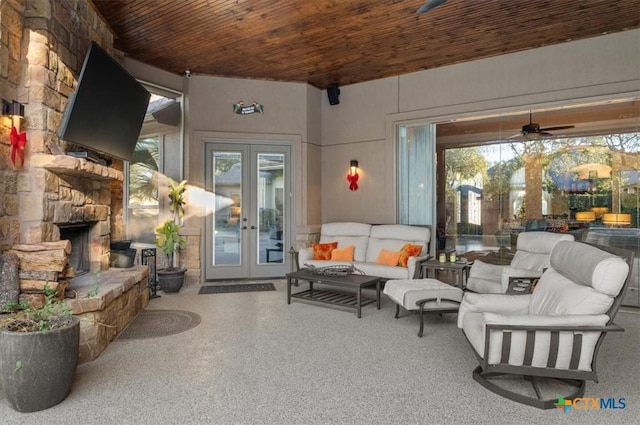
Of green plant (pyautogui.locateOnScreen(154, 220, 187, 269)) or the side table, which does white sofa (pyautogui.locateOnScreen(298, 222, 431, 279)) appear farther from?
green plant (pyautogui.locateOnScreen(154, 220, 187, 269))

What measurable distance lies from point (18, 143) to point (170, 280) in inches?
120

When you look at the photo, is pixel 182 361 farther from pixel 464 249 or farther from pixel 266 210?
pixel 464 249

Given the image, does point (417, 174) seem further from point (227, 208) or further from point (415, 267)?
point (227, 208)

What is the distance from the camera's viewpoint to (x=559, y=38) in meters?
5.23

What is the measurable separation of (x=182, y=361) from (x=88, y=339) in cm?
78

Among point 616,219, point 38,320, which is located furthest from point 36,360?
point 616,219

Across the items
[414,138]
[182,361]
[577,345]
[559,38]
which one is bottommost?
[182,361]

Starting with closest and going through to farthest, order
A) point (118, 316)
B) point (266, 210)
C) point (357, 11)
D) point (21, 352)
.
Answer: point (21, 352) < point (118, 316) < point (357, 11) < point (266, 210)

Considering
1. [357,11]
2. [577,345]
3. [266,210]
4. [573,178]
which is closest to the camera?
[577,345]

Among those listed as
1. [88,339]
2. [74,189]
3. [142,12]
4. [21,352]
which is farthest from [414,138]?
[21,352]

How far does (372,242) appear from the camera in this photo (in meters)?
6.36

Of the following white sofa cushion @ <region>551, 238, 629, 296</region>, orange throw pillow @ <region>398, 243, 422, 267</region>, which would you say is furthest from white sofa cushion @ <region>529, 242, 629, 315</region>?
orange throw pillow @ <region>398, 243, 422, 267</region>

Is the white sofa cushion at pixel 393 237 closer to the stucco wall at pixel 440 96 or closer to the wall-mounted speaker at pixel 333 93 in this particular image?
the stucco wall at pixel 440 96

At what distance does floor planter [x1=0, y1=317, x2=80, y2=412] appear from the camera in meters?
2.45
